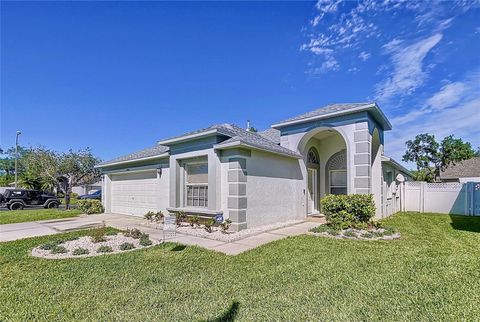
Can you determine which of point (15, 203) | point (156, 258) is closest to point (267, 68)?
point (156, 258)

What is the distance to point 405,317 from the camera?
323 centimetres

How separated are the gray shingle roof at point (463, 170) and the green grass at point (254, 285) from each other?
2652cm

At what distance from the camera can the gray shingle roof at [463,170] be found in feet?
85.5

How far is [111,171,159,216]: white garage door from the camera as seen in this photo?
13406 millimetres

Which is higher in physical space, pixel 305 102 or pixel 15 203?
pixel 305 102

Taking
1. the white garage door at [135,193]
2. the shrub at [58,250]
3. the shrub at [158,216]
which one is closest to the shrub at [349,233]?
the shrub at [158,216]

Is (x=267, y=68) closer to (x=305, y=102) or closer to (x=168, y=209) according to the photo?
(x=305, y=102)

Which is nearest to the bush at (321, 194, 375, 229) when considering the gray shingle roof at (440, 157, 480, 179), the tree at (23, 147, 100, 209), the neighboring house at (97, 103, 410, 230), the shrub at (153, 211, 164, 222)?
the neighboring house at (97, 103, 410, 230)

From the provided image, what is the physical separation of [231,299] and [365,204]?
24.2 ft

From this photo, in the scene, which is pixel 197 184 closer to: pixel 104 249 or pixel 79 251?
pixel 104 249

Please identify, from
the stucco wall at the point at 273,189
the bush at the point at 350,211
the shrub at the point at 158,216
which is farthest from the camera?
the shrub at the point at 158,216

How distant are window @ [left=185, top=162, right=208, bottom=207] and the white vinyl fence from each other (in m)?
13.6

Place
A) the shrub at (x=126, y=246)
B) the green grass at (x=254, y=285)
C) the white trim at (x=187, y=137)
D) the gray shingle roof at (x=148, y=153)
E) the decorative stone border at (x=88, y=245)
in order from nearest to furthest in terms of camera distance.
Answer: the green grass at (x=254, y=285) → the decorative stone border at (x=88, y=245) → the shrub at (x=126, y=246) → the white trim at (x=187, y=137) → the gray shingle roof at (x=148, y=153)

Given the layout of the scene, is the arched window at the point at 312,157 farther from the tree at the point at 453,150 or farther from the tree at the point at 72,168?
the tree at the point at 453,150
